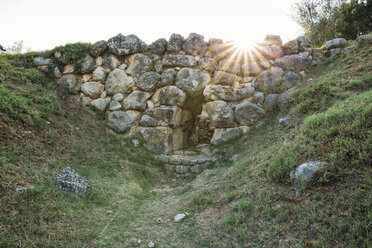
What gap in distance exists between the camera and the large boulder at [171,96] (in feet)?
28.1

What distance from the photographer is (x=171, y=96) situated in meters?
8.59

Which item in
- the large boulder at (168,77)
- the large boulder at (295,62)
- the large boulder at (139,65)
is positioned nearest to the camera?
the large boulder at (295,62)

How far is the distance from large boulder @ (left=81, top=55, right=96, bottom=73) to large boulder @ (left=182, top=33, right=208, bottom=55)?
4.15 m

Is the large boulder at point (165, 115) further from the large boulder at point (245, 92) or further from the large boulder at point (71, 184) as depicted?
the large boulder at point (71, 184)

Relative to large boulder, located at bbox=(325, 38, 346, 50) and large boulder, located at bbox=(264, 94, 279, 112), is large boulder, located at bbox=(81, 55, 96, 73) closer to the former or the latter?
large boulder, located at bbox=(264, 94, 279, 112)

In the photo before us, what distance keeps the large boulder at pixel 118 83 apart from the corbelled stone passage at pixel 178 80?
0.14 feet

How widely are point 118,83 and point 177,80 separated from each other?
260cm

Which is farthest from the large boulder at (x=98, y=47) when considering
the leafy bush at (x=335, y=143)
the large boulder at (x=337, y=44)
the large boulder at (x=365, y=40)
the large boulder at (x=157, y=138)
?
the large boulder at (x=365, y=40)

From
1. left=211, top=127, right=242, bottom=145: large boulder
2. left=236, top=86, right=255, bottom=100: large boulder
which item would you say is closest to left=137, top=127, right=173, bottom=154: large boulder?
left=211, top=127, right=242, bottom=145: large boulder

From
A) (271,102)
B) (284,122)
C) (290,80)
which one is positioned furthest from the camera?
(290,80)

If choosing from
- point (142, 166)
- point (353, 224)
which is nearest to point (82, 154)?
point (142, 166)

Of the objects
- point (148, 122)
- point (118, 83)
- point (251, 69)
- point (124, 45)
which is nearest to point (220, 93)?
point (251, 69)

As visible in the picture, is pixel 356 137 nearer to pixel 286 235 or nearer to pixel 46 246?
pixel 286 235

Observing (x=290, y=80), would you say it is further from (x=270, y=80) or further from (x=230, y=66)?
(x=230, y=66)
